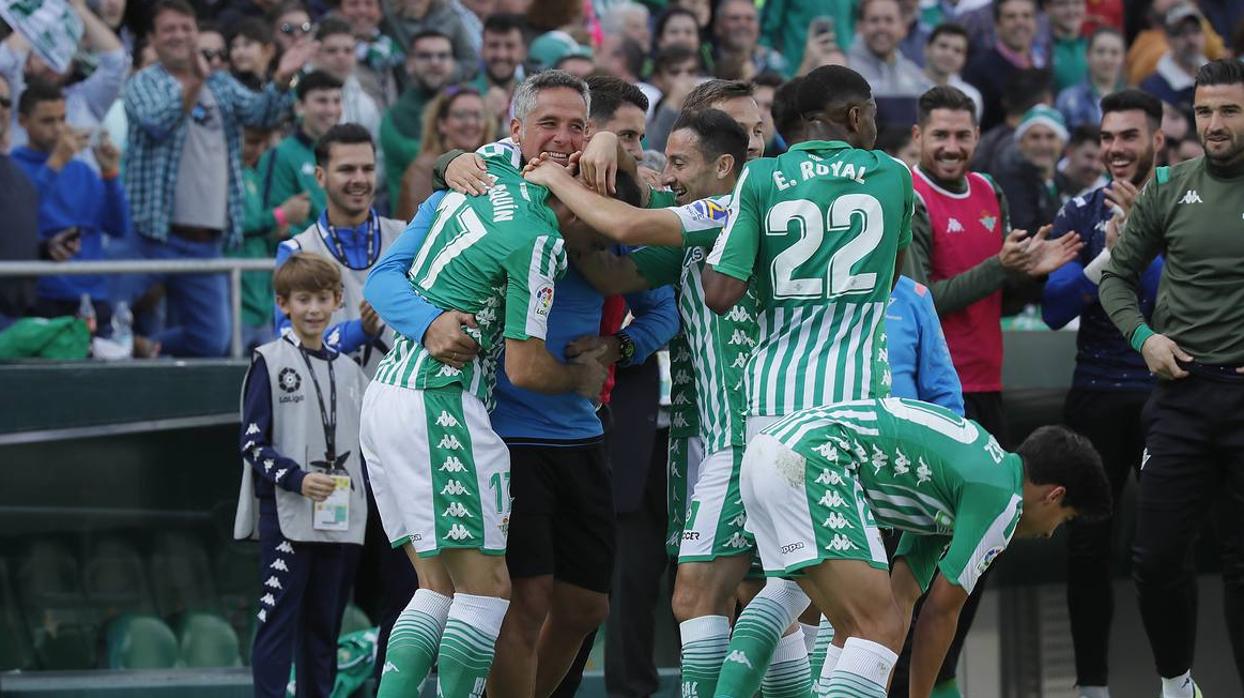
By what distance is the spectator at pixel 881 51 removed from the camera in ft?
43.0

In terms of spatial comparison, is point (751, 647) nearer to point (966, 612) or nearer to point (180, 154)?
point (966, 612)

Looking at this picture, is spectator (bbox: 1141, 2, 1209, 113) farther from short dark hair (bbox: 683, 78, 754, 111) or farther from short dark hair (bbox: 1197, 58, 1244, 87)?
short dark hair (bbox: 683, 78, 754, 111)

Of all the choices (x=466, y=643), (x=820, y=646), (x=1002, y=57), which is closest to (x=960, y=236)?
(x=820, y=646)

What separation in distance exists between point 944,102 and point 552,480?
298 centimetres

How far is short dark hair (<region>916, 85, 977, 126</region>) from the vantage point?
26.5 ft

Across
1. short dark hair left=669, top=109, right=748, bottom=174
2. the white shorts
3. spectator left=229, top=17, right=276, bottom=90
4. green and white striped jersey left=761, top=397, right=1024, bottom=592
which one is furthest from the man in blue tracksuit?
spectator left=229, top=17, right=276, bottom=90

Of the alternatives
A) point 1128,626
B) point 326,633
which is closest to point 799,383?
point 326,633

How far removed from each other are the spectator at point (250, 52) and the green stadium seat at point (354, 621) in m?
3.65

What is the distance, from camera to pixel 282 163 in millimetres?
10289

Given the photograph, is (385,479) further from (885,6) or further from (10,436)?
(885,6)

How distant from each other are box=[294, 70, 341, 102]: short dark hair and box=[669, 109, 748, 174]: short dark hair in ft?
14.4

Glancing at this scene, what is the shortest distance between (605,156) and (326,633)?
2872 millimetres

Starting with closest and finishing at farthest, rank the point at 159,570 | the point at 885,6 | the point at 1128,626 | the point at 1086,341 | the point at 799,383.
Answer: the point at 799,383, the point at 1086,341, the point at 159,570, the point at 1128,626, the point at 885,6

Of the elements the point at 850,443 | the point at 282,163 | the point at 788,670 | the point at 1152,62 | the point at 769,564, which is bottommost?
the point at 788,670
